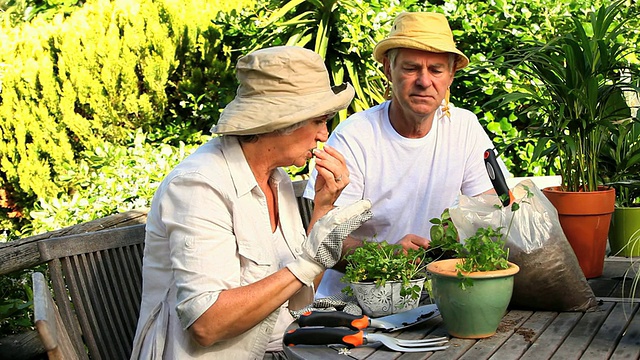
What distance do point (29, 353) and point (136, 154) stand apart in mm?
2571

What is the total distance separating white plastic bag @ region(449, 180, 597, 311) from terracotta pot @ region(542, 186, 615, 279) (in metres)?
0.29

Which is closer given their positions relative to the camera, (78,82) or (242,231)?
(242,231)

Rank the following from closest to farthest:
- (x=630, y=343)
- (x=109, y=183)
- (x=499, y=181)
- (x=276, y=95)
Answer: (x=630, y=343) → (x=499, y=181) → (x=276, y=95) → (x=109, y=183)

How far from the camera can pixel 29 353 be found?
3.67 m

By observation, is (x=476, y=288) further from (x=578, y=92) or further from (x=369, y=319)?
(x=578, y=92)

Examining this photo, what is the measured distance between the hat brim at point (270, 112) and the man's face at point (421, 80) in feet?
2.19

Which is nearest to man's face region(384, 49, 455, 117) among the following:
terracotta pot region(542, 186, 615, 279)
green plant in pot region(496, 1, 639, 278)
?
green plant in pot region(496, 1, 639, 278)

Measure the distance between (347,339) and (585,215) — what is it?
90 centimetres

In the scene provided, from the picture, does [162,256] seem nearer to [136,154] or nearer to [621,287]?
[621,287]

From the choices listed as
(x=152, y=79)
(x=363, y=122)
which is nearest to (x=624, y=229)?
(x=363, y=122)

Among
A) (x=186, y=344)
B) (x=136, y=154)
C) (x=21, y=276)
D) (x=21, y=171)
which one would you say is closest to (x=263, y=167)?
(x=186, y=344)

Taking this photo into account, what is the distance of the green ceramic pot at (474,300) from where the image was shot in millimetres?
1830

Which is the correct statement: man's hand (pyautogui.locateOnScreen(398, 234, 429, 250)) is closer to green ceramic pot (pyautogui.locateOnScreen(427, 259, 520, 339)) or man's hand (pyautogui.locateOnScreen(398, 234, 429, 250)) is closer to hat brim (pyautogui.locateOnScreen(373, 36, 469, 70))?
green ceramic pot (pyautogui.locateOnScreen(427, 259, 520, 339))

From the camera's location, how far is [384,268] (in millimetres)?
2016
